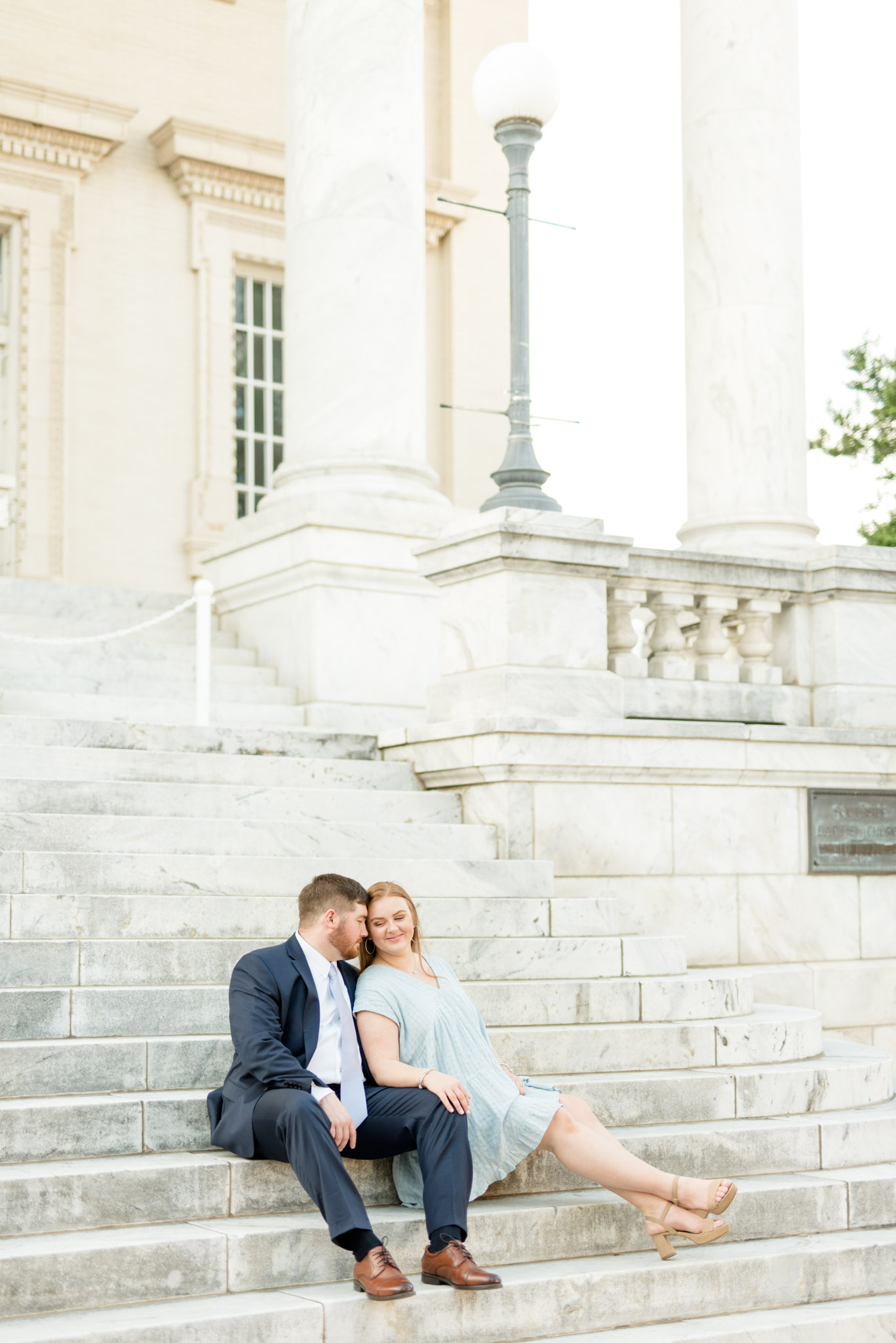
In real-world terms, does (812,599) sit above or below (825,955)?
above

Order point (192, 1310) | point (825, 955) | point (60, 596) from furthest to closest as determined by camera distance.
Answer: point (60, 596) < point (825, 955) < point (192, 1310)

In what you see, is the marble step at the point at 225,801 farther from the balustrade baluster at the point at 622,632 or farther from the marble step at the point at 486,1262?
the marble step at the point at 486,1262

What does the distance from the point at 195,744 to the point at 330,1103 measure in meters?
3.94

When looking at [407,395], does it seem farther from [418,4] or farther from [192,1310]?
[192,1310]

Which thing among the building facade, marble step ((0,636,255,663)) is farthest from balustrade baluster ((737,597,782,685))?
the building facade

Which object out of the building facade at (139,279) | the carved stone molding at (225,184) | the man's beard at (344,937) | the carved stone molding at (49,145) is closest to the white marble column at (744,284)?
the man's beard at (344,937)

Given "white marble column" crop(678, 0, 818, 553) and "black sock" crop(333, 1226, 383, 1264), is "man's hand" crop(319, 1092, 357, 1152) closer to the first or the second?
"black sock" crop(333, 1226, 383, 1264)

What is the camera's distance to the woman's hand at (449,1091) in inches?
228

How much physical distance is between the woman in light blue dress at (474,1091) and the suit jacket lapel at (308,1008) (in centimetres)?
24

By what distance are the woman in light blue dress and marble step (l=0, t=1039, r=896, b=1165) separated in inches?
12.6

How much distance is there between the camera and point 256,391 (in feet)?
61.1

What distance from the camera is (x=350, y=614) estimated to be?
11.4 metres

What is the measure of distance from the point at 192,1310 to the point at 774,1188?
2.41m

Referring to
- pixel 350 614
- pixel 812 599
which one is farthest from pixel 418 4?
pixel 812 599
